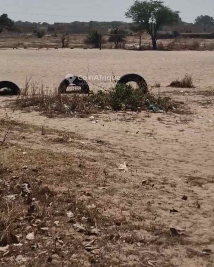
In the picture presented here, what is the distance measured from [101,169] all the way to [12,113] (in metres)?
4.23

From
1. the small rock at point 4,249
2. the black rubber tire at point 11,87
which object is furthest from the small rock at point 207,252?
the black rubber tire at point 11,87

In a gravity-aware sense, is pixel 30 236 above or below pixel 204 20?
below

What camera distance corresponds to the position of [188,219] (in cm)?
453

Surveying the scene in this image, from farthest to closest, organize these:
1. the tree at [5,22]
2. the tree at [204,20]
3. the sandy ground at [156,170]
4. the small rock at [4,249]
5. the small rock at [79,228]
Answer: the tree at [204,20] → the tree at [5,22] → the small rock at [79,228] → the sandy ground at [156,170] → the small rock at [4,249]

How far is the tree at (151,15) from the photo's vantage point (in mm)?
51875

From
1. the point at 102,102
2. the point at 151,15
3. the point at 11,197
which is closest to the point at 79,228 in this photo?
the point at 11,197

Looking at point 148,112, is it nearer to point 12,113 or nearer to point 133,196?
point 12,113

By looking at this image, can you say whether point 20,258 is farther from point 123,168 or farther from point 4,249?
point 123,168

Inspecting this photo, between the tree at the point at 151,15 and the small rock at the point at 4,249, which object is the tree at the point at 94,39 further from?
the small rock at the point at 4,249

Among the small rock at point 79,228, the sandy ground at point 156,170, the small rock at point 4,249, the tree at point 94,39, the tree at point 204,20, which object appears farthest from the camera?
the tree at point 204,20

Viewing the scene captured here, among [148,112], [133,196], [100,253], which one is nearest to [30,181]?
[133,196]

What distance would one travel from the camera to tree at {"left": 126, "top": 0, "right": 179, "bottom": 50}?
5188 cm

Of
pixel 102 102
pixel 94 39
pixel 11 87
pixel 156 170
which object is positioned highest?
pixel 94 39

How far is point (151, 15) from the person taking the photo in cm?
5259
